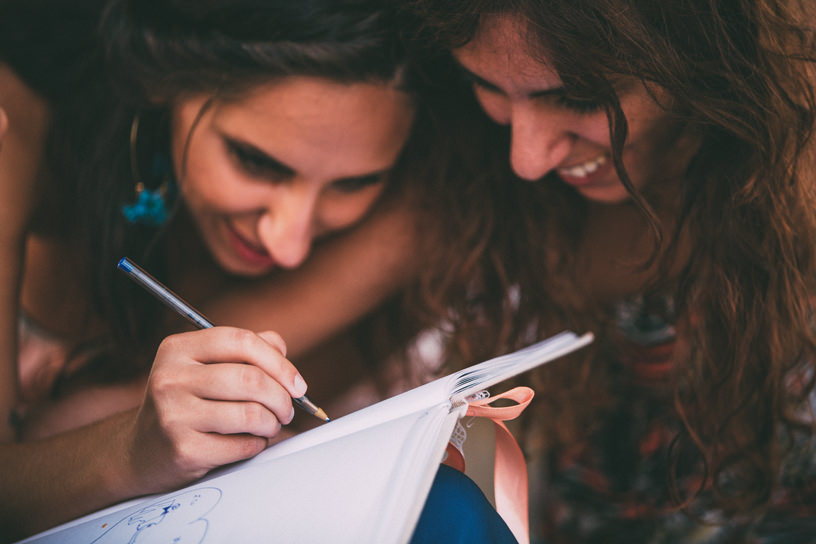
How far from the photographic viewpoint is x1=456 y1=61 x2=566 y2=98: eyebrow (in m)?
0.73

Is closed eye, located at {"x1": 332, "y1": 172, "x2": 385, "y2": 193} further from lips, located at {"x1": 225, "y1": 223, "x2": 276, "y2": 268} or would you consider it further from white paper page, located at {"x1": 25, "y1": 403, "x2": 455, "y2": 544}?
white paper page, located at {"x1": 25, "y1": 403, "x2": 455, "y2": 544}

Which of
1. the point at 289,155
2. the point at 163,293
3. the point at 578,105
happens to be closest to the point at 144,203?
the point at 289,155

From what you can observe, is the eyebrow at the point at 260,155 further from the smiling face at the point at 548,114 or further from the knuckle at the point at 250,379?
the knuckle at the point at 250,379

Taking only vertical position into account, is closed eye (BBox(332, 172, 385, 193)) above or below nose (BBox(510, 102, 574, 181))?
below

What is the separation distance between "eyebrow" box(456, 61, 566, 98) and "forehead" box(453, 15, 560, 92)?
1 centimetres

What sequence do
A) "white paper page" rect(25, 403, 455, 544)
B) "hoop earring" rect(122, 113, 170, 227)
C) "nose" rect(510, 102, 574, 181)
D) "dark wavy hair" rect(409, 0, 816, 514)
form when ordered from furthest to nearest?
1. "hoop earring" rect(122, 113, 170, 227)
2. "nose" rect(510, 102, 574, 181)
3. "dark wavy hair" rect(409, 0, 816, 514)
4. "white paper page" rect(25, 403, 455, 544)

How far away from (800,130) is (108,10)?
919mm

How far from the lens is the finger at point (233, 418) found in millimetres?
525

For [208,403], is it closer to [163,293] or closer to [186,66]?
[163,293]

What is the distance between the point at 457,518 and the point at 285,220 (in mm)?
529

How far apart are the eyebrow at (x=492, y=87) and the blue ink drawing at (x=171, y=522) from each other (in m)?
0.55

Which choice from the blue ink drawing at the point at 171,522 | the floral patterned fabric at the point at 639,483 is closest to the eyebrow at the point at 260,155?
the blue ink drawing at the point at 171,522

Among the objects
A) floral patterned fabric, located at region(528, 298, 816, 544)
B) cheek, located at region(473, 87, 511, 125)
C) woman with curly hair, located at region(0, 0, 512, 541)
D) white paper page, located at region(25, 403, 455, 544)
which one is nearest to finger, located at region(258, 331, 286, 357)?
woman with curly hair, located at region(0, 0, 512, 541)

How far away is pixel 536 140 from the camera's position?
2.57 feet
